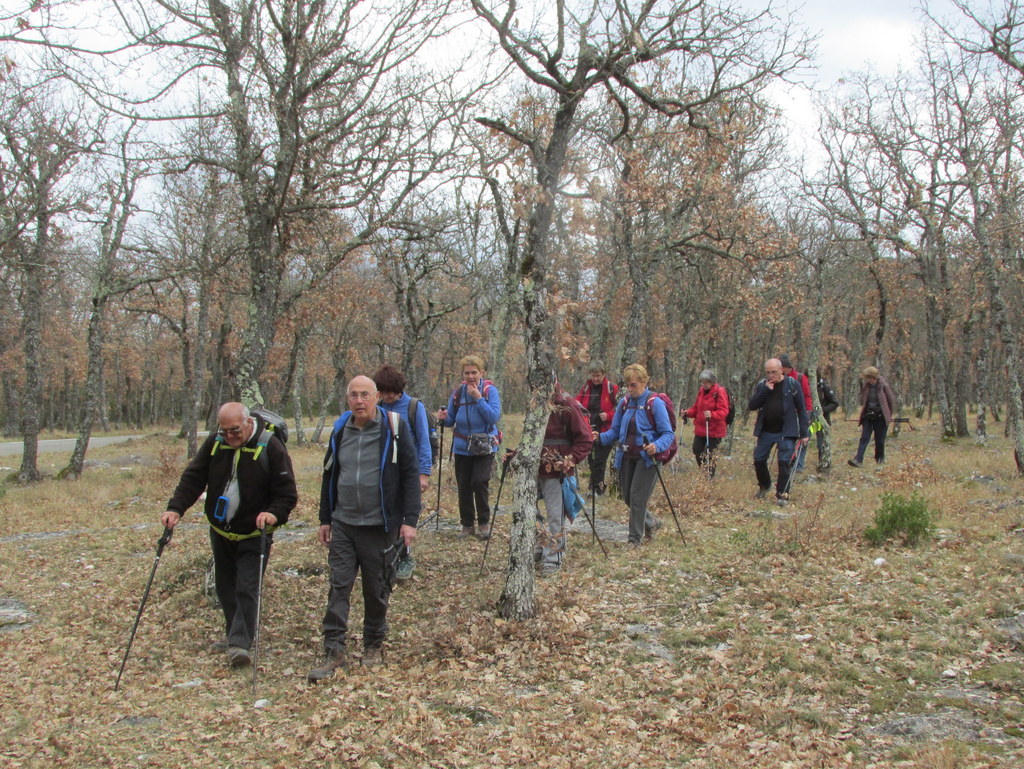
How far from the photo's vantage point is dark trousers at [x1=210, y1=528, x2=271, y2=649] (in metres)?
5.64

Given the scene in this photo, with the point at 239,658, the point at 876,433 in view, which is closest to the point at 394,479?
the point at 239,658

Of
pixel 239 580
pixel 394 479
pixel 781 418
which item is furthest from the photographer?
pixel 781 418

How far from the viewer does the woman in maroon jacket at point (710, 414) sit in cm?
1240

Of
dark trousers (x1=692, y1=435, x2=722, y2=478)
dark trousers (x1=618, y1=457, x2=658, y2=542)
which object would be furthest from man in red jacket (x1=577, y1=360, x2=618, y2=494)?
dark trousers (x1=618, y1=457, x2=658, y2=542)

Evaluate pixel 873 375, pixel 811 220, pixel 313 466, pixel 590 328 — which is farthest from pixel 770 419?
pixel 590 328

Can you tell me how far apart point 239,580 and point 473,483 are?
11.6 ft

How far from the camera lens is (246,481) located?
218 inches

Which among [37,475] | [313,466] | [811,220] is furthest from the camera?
[811,220]

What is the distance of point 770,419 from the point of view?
35.9ft

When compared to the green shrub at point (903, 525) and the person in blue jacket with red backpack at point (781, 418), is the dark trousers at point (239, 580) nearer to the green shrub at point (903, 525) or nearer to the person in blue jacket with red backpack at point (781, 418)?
the green shrub at point (903, 525)

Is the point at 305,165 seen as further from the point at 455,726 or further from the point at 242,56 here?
the point at 455,726

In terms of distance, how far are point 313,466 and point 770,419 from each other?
42.7 ft

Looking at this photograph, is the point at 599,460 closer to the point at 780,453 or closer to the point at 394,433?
the point at 780,453

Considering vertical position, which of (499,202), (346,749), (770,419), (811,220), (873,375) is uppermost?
(811,220)
